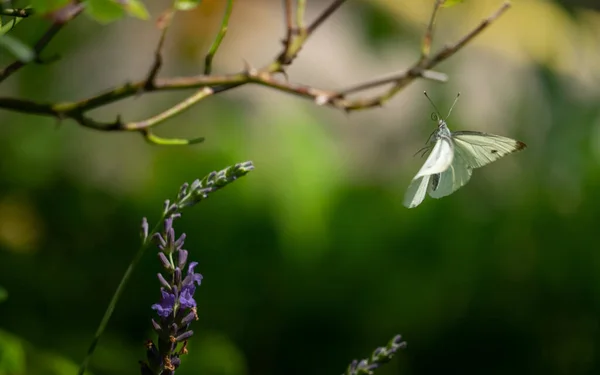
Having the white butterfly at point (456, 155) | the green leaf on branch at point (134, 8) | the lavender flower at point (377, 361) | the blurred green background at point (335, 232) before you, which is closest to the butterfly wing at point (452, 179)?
the white butterfly at point (456, 155)

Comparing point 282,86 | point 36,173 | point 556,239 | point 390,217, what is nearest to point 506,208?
point 556,239

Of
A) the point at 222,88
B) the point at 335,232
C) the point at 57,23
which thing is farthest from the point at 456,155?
the point at 335,232

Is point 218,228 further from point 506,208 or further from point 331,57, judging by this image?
point 331,57

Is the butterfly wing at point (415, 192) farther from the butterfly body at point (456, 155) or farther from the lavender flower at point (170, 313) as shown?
the lavender flower at point (170, 313)

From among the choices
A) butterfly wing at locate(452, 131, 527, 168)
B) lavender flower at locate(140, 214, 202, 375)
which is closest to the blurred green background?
butterfly wing at locate(452, 131, 527, 168)

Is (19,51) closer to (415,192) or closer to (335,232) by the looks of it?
(415,192)

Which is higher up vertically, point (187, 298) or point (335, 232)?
point (187, 298)
